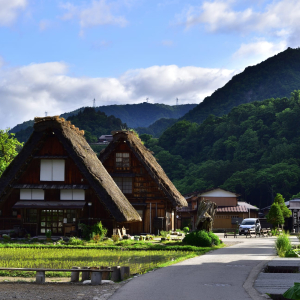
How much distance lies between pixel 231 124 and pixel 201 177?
53.9ft

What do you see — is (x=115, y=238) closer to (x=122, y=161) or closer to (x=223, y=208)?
(x=122, y=161)

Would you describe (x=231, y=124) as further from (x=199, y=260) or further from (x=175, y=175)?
(x=199, y=260)

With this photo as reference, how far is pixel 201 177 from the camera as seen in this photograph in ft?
303

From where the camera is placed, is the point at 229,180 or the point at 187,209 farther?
the point at 229,180

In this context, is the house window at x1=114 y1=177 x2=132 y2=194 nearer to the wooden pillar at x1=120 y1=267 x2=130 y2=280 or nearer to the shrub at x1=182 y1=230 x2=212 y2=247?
the shrub at x1=182 y1=230 x2=212 y2=247

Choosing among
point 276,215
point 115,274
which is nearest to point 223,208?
point 276,215

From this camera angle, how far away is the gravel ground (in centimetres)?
1156

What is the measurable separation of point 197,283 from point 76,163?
23153 mm

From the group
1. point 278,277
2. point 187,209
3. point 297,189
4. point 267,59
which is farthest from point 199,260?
point 267,59

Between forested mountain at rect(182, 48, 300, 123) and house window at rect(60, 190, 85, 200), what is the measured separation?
103 m

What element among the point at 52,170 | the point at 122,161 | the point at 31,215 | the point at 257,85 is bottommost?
the point at 31,215

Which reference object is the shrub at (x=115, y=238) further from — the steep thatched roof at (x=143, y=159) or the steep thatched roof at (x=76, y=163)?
the steep thatched roof at (x=143, y=159)

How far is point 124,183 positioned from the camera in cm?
4253

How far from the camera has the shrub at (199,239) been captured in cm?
2738
